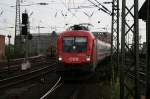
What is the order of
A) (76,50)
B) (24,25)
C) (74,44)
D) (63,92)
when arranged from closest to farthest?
(63,92) → (76,50) → (74,44) → (24,25)

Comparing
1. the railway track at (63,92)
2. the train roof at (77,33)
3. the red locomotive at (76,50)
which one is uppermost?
the train roof at (77,33)

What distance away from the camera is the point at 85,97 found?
15.9m

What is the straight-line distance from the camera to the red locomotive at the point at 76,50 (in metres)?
20.8

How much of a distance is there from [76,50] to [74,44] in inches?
16.3

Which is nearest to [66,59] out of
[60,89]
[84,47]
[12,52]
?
[84,47]

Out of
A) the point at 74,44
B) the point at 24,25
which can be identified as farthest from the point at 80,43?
the point at 24,25

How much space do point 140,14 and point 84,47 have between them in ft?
27.3

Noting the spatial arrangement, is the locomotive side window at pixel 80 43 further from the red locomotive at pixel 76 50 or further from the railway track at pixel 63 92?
the railway track at pixel 63 92

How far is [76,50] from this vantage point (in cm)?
2142

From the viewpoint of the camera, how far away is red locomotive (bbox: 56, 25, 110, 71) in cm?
2080

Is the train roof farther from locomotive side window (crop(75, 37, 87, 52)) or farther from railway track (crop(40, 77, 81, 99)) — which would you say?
railway track (crop(40, 77, 81, 99))

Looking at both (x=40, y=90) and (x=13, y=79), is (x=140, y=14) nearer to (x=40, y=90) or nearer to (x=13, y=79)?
(x=40, y=90)

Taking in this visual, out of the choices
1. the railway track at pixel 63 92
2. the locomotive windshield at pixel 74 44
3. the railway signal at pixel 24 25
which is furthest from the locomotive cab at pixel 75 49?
the railway signal at pixel 24 25

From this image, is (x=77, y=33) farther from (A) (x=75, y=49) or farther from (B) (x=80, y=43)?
(A) (x=75, y=49)
